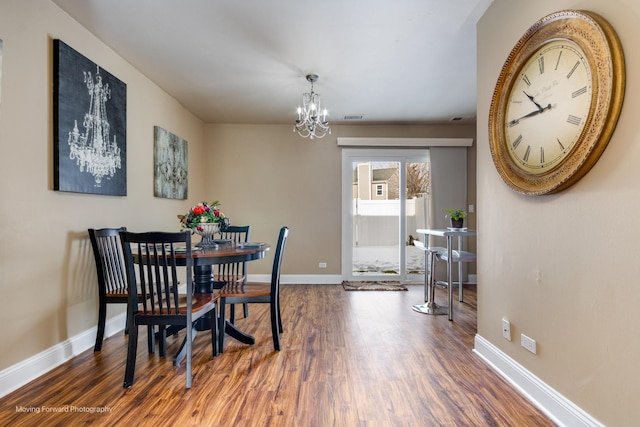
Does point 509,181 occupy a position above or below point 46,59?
below

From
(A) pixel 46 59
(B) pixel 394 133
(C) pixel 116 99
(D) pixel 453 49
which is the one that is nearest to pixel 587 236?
(D) pixel 453 49

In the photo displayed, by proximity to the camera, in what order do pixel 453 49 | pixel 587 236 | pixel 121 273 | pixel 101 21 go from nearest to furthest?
pixel 587 236 → pixel 101 21 → pixel 121 273 → pixel 453 49

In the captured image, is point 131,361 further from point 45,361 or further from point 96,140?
point 96,140

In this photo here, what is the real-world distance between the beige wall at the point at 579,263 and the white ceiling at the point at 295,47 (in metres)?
0.63

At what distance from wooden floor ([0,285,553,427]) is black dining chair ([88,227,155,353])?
23 centimetres

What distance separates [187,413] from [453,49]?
3285 millimetres

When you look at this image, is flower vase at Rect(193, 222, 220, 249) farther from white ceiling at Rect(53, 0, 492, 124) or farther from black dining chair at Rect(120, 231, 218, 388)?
white ceiling at Rect(53, 0, 492, 124)

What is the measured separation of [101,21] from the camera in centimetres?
247

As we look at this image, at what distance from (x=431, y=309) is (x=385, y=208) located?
203cm

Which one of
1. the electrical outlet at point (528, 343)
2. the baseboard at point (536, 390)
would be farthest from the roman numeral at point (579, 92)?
the baseboard at point (536, 390)

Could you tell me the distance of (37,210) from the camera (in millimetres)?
2164

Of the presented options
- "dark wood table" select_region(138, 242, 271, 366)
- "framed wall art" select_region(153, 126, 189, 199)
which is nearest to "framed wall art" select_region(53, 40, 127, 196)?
"framed wall art" select_region(153, 126, 189, 199)

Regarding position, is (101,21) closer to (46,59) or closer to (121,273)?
(46,59)

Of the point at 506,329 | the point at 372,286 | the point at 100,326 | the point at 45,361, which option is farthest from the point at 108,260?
the point at 372,286
